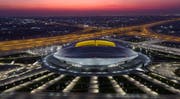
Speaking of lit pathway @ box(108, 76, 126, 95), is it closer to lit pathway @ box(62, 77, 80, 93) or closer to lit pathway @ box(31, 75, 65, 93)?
lit pathway @ box(62, 77, 80, 93)

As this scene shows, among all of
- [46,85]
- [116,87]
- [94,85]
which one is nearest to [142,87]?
[116,87]

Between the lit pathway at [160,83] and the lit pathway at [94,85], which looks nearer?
the lit pathway at [94,85]

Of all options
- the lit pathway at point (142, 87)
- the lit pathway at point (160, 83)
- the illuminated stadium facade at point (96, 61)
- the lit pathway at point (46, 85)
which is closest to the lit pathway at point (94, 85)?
the illuminated stadium facade at point (96, 61)

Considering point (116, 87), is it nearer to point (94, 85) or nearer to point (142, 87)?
point (94, 85)

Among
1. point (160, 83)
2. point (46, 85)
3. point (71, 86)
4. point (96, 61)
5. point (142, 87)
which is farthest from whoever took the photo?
point (96, 61)

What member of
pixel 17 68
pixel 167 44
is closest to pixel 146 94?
pixel 17 68

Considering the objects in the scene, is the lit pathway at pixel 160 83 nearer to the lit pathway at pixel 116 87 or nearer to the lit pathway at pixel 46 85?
the lit pathway at pixel 116 87

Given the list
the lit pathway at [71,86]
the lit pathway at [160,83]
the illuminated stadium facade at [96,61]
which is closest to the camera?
the lit pathway at [160,83]

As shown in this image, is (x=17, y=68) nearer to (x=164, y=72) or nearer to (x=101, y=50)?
(x=101, y=50)
